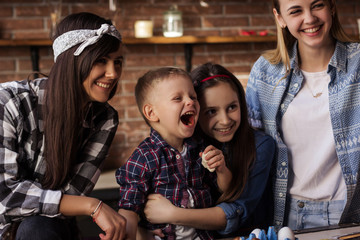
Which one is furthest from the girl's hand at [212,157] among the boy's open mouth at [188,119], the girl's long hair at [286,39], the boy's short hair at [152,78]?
the girl's long hair at [286,39]

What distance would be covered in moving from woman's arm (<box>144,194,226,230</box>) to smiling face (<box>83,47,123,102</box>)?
375 mm

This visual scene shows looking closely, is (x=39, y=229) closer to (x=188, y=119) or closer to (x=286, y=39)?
(x=188, y=119)

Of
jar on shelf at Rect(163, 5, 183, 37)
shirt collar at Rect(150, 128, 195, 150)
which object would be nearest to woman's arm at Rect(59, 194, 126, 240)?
shirt collar at Rect(150, 128, 195, 150)

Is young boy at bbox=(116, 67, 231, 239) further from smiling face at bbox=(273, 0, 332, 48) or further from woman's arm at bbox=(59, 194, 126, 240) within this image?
smiling face at bbox=(273, 0, 332, 48)

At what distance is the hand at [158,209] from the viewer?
143 centimetres

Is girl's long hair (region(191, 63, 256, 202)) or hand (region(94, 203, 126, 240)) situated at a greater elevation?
girl's long hair (region(191, 63, 256, 202))

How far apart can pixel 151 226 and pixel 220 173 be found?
0.94 ft

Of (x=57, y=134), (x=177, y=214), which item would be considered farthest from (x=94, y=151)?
(x=177, y=214)

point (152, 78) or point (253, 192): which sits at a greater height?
point (152, 78)

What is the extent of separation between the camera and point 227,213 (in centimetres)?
151

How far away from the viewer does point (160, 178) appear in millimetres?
1465

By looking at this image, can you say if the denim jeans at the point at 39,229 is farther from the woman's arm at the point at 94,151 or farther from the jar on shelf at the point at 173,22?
the jar on shelf at the point at 173,22

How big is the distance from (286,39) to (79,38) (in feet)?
2.61

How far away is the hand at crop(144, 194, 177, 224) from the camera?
1433mm
